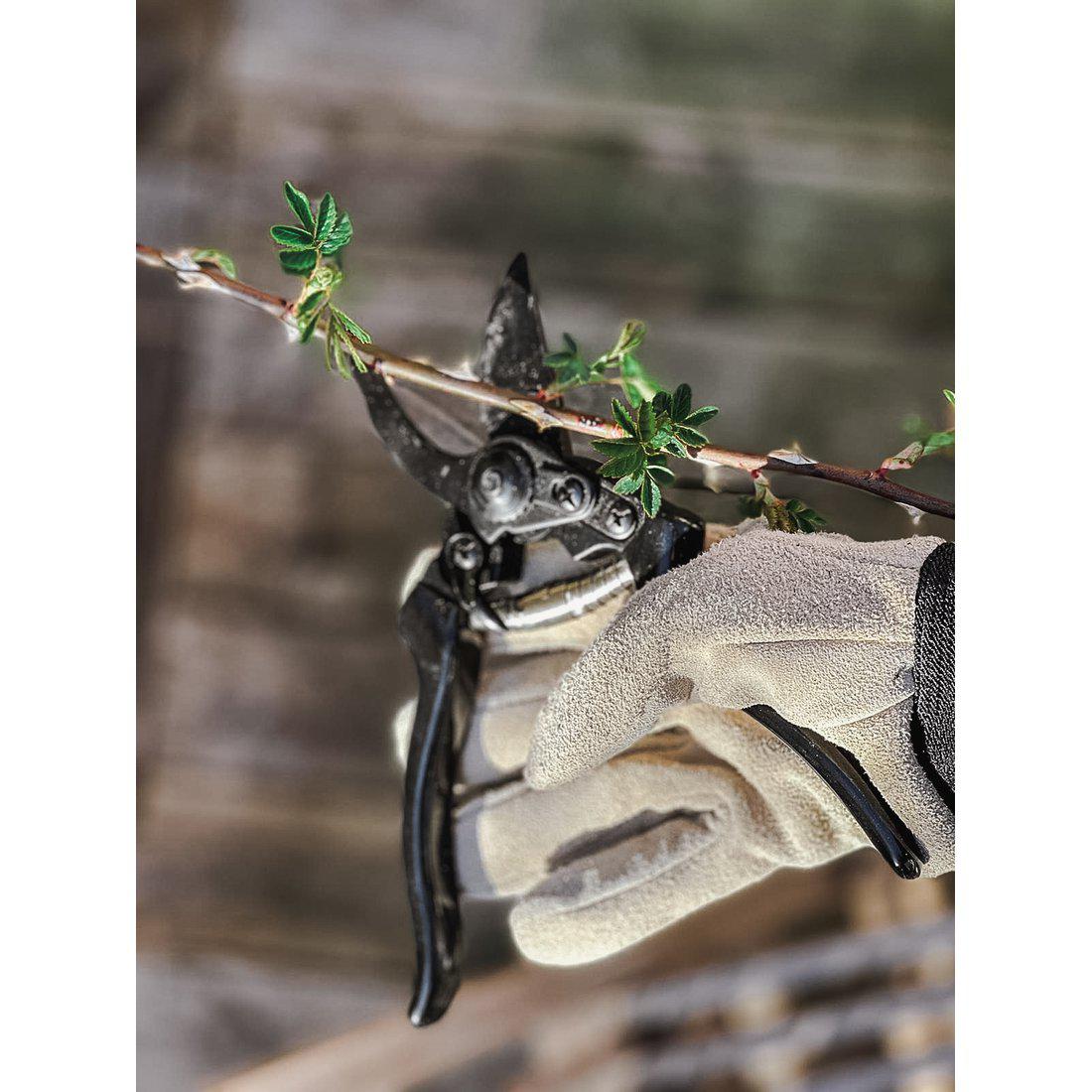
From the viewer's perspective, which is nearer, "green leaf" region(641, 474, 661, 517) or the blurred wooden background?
"green leaf" region(641, 474, 661, 517)

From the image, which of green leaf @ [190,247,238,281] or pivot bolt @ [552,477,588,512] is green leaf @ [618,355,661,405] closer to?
pivot bolt @ [552,477,588,512]

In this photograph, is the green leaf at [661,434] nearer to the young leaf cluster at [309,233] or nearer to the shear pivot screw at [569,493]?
the shear pivot screw at [569,493]

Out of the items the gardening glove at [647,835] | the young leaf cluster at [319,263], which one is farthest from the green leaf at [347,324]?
the gardening glove at [647,835]

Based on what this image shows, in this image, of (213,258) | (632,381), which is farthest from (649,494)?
(213,258)

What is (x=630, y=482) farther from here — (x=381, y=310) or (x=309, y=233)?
(x=381, y=310)

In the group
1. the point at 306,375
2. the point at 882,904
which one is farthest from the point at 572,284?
the point at 882,904

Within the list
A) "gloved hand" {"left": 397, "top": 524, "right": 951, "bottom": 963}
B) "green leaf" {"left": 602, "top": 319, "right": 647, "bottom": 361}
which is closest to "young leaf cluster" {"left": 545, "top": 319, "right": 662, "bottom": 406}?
"green leaf" {"left": 602, "top": 319, "right": 647, "bottom": 361}
